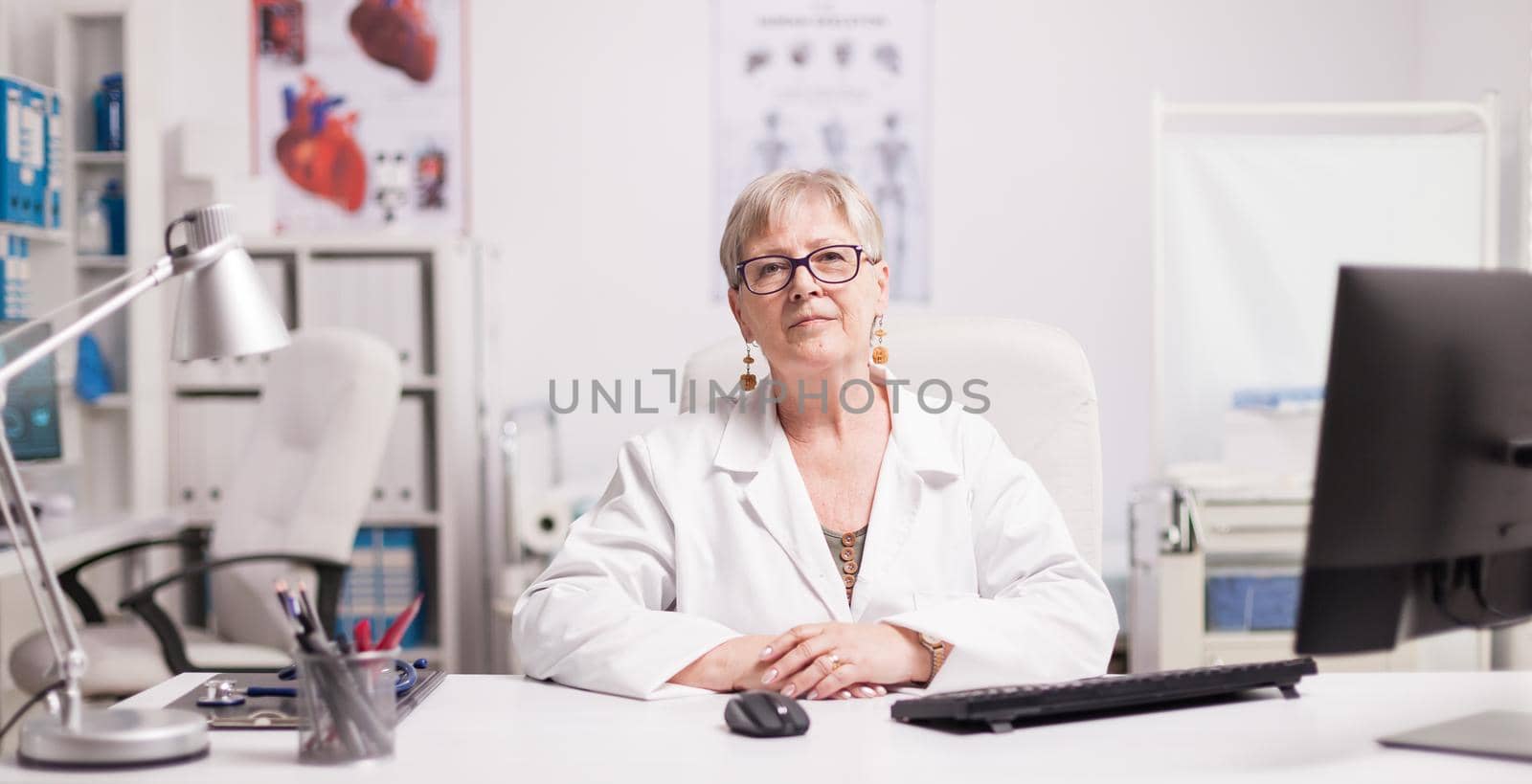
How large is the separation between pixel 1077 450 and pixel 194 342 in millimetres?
1134

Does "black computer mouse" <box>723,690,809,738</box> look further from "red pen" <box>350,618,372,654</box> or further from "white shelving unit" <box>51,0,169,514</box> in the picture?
"white shelving unit" <box>51,0,169,514</box>

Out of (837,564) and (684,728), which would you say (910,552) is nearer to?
(837,564)

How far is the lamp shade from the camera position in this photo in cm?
114

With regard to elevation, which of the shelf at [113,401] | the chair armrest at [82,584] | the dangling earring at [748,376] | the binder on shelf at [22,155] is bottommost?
the chair armrest at [82,584]

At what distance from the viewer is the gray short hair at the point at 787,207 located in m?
1.63

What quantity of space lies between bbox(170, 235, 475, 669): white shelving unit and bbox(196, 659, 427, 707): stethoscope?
1883 millimetres

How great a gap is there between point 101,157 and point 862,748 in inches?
119

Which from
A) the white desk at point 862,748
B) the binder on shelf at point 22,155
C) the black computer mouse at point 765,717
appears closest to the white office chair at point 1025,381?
the white desk at point 862,748

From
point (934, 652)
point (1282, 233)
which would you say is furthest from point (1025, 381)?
point (1282, 233)

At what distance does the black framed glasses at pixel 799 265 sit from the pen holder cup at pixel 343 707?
2.56 ft

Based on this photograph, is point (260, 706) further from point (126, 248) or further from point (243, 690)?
point (126, 248)

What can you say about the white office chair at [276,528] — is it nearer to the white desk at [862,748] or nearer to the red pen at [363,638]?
the white desk at [862,748]

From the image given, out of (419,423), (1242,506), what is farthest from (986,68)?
(419,423)

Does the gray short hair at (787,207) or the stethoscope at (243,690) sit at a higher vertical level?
the gray short hair at (787,207)
